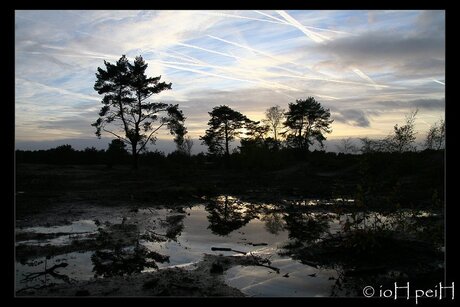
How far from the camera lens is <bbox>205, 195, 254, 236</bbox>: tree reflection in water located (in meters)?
10.2

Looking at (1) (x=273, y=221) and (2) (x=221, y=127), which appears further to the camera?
(2) (x=221, y=127)

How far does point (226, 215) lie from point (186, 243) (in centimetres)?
404

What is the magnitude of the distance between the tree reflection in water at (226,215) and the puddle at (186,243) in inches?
1.1

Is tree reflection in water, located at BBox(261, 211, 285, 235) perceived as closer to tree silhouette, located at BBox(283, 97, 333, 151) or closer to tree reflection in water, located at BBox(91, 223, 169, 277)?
tree reflection in water, located at BBox(91, 223, 169, 277)

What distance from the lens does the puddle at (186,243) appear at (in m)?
5.66

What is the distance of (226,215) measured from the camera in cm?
1214

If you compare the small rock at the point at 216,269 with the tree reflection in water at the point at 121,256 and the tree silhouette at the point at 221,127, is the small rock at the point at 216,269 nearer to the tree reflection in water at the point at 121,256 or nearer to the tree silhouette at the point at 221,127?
the tree reflection in water at the point at 121,256

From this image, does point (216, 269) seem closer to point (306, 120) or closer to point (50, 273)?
point (50, 273)

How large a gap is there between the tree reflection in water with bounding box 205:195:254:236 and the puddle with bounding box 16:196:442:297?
0.09 feet

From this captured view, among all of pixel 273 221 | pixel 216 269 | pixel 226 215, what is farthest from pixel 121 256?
pixel 226 215

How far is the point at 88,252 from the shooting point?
7.18m

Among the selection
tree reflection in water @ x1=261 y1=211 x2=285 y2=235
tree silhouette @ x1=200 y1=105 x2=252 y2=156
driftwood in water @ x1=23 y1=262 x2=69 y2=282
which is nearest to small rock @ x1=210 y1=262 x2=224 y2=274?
driftwood in water @ x1=23 y1=262 x2=69 y2=282
